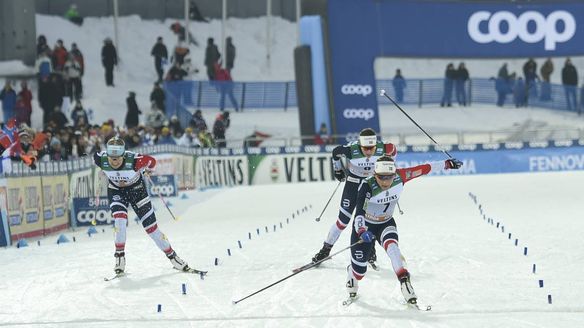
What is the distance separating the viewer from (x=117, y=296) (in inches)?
506

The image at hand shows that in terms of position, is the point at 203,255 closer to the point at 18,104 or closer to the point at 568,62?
the point at 18,104

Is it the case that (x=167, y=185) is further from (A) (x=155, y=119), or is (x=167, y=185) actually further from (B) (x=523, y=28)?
(B) (x=523, y=28)

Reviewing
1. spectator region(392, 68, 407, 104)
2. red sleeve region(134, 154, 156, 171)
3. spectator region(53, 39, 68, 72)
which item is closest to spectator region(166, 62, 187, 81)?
spectator region(53, 39, 68, 72)

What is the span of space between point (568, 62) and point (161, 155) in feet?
54.0

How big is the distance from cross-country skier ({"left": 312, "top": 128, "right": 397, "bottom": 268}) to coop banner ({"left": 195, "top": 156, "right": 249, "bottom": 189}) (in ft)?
49.2

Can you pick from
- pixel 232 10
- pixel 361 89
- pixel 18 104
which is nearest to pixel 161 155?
pixel 18 104

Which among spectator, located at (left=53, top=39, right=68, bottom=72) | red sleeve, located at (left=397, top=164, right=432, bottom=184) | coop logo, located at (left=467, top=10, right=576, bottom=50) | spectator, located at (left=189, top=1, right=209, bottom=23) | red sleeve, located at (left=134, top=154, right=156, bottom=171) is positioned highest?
spectator, located at (left=189, top=1, right=209, bottom=23)

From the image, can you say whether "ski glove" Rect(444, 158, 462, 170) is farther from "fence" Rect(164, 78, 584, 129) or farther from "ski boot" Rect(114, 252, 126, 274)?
"fence" Rect(164, 78, 584, 129)

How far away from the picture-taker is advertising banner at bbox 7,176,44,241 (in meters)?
18.6

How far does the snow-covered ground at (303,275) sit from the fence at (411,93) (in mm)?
12729

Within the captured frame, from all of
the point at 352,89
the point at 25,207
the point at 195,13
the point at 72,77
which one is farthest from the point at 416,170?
the point at 195,13

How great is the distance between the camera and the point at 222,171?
97.0 feet

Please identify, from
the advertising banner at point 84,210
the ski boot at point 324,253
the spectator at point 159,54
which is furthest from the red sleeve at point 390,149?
the spectator at point 159,54

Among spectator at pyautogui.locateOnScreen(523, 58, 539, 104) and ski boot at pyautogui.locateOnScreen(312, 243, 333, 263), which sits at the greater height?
spectator at pyautogui.locateOnScreen(523, 58, 539, 104)
